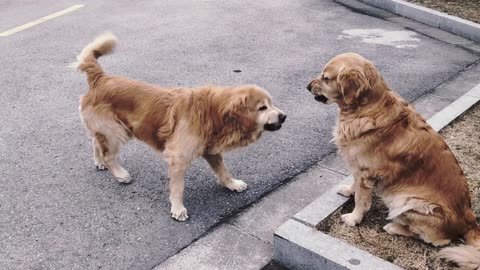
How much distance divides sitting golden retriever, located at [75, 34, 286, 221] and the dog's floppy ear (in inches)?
20.2

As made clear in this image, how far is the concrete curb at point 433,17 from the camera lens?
8.12 meters

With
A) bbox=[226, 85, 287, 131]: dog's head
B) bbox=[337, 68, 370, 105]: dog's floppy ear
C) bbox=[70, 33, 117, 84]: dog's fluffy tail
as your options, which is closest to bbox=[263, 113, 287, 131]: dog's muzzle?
bbox=[226, 85, 287, 131]: dog's head

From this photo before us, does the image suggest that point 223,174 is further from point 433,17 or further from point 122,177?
point 433,17

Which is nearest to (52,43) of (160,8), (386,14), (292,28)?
(160,8)

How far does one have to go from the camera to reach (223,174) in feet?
14.5

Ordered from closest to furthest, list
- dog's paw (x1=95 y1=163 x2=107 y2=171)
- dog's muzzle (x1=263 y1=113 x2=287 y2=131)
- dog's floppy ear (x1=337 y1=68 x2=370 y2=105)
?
dog's floppy ear (x1=337 y1=68 x2=370 y2=105) → dog's muzzle (x1=263 y1=113 x2=287 y2=131) → dog's paw (x1=95 y1=163 x2=107 y2=171)

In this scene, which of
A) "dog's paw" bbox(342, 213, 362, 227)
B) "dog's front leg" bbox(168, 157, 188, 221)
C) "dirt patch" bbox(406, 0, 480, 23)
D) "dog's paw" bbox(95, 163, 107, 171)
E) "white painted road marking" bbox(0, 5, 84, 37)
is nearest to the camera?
"dog's paw" bbox(342, 213, 362, 227)

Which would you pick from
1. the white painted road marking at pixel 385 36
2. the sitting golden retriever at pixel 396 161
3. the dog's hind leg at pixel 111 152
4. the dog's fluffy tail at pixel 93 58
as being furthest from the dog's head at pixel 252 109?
the white painted road marking at pixel 385 36

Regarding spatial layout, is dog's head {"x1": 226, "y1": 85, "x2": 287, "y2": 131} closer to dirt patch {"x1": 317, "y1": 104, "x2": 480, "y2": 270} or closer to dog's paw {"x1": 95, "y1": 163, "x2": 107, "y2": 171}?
dirt patch {"x1": 317, "y1": 104, "x2": 480, "y2": 270}

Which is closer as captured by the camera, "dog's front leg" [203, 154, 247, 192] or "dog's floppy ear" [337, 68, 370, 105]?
"dog's floppy ear" [337, 68, 370, 105]

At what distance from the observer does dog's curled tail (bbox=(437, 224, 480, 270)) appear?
10.8ft

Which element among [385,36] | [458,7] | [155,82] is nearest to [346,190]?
[155,82]

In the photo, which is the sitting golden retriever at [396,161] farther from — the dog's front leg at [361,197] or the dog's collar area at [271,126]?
the dog's collar area at [271,126]

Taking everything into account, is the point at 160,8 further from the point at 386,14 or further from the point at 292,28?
the point at 386,14
